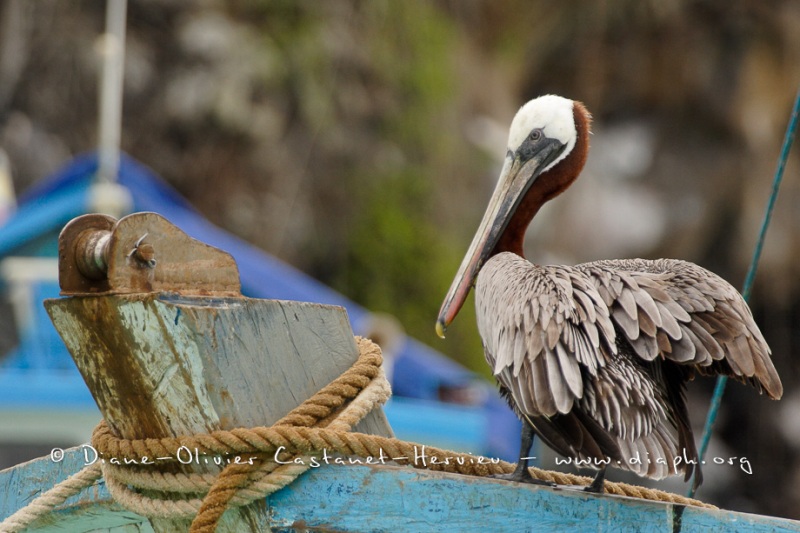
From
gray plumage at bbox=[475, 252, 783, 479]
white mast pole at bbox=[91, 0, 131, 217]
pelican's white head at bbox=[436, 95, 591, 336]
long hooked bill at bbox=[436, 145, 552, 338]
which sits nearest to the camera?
gray plumage at bbox=[475, 252, 783, 479]

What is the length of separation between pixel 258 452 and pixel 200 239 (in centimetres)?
438

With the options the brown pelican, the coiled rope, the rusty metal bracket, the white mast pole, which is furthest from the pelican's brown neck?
the white mast pole

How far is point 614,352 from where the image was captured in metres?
1.72

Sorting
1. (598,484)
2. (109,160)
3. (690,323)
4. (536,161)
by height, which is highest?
(109,160)

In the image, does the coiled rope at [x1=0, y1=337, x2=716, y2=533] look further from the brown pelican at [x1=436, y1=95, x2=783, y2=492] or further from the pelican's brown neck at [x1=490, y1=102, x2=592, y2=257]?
the pelican's brown neck at [x1=490, y1=102, x2=592, y2=257]

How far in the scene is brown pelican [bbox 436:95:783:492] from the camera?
166cm

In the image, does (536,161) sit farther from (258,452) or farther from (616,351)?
(258,452)

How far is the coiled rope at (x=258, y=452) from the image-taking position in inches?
61.2

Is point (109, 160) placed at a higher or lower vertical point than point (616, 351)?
higher

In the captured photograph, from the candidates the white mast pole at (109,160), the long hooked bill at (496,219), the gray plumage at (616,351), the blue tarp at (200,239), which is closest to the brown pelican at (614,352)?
the gray plumage at (616,351)

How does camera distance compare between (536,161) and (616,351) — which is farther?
(536,161)

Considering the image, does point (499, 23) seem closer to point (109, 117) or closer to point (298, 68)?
point (298, 68)

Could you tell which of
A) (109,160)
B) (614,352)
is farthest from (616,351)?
(109,160)

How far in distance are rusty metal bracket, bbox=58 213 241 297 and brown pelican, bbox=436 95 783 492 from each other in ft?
1.83
